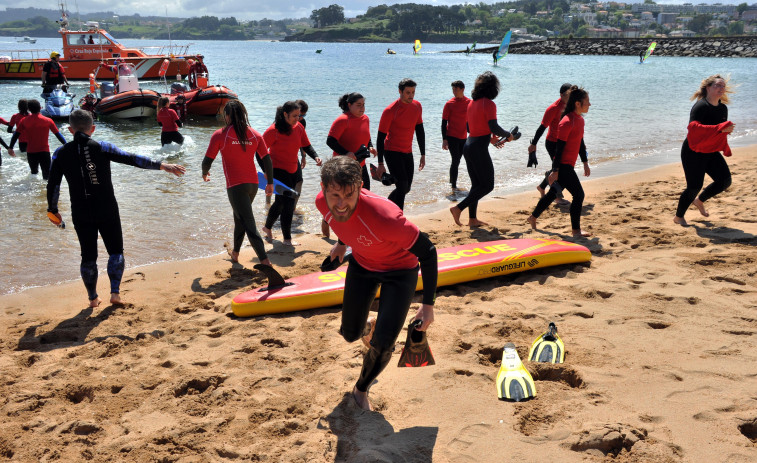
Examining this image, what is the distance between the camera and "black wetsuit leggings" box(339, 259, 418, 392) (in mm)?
3490

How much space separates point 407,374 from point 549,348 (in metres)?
1.04

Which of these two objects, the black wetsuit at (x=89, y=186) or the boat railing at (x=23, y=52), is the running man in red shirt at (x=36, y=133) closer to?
the black wetsuit at (x=89, y=186)

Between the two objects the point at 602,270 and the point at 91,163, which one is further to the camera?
the point at 602,270

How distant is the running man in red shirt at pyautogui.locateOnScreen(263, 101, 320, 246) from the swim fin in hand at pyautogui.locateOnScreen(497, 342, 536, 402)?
3661mm

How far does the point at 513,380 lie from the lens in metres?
3.89

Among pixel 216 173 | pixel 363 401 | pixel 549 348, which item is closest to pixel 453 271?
pixel 549 348

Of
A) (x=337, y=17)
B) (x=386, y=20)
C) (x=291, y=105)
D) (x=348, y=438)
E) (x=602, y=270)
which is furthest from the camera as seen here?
(x=337, y=17)

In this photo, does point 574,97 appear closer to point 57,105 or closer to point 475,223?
point 475,223

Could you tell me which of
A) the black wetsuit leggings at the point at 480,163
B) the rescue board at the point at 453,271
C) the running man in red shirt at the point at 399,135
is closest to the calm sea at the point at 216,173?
the running man in red shirt at the point at 399,135

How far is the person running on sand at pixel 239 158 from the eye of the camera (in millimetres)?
5965

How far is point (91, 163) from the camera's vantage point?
16.9 feet

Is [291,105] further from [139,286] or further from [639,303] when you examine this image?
[639,303]

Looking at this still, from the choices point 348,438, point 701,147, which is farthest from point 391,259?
point 701,147

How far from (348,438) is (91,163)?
11.0 feet
